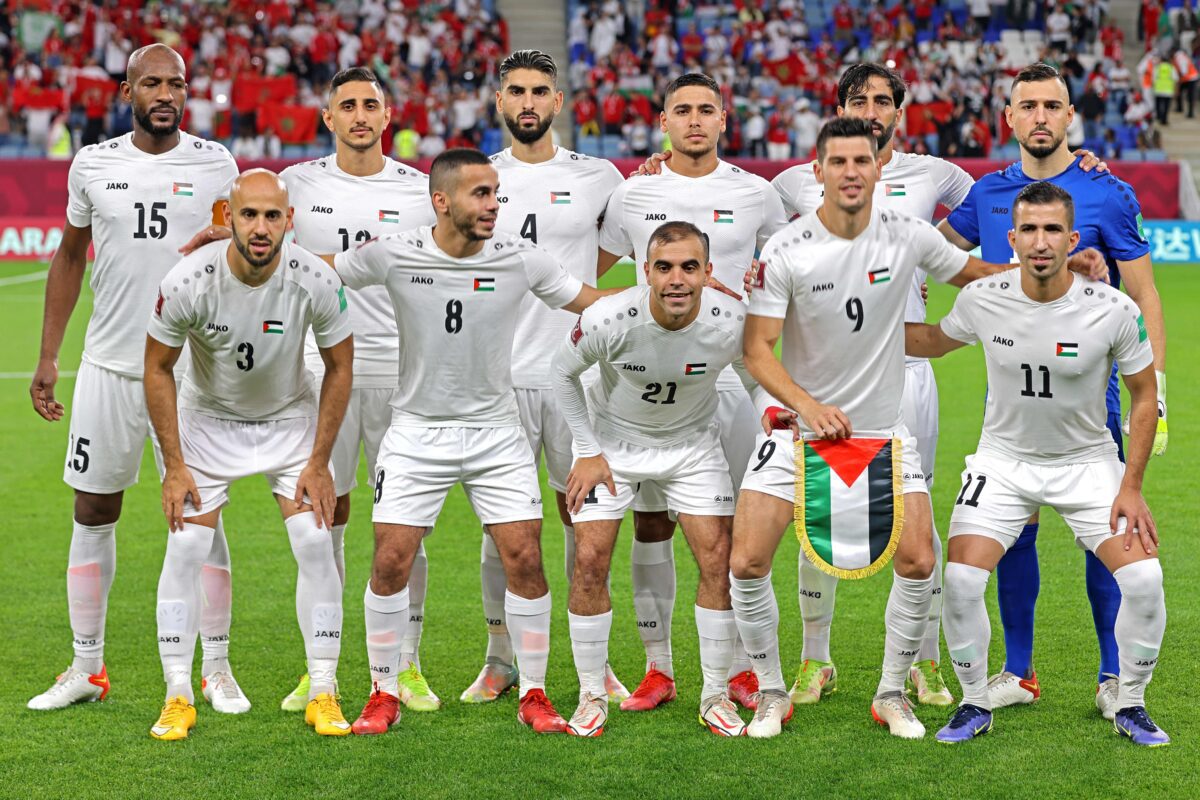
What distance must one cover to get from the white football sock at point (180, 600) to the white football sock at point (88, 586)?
0.55 m

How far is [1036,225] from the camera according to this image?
564cm

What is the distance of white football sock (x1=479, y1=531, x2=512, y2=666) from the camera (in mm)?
6582

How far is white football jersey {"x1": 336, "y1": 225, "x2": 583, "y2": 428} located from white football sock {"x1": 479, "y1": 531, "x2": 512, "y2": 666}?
2.63 feet

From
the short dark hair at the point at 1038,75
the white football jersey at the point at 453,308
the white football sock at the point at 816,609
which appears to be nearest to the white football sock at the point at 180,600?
the white football jersey at the point at 453,308

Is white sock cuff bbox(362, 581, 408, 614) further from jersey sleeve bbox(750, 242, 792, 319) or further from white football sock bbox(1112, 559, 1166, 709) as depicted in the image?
white football sock bbox(1112, 559, 1166, 709)

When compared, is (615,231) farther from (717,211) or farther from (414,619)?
(414,619)

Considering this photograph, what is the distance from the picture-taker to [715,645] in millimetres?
5988

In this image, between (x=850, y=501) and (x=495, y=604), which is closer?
(x=850, y=501)

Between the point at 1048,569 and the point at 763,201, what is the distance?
10.6 feet

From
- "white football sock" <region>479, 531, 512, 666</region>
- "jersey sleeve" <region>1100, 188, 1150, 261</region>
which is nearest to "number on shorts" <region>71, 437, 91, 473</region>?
"white football sock" <region>479, 531, 512, 666</region>

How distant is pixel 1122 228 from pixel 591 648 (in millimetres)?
2881

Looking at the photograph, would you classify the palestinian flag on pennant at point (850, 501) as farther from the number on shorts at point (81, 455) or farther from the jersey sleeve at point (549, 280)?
the number on shorts at point (81, 455)

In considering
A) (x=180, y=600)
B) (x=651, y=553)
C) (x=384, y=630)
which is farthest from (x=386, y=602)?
(x=651, y=553)

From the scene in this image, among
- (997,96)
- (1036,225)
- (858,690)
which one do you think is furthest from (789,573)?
(997,96)
